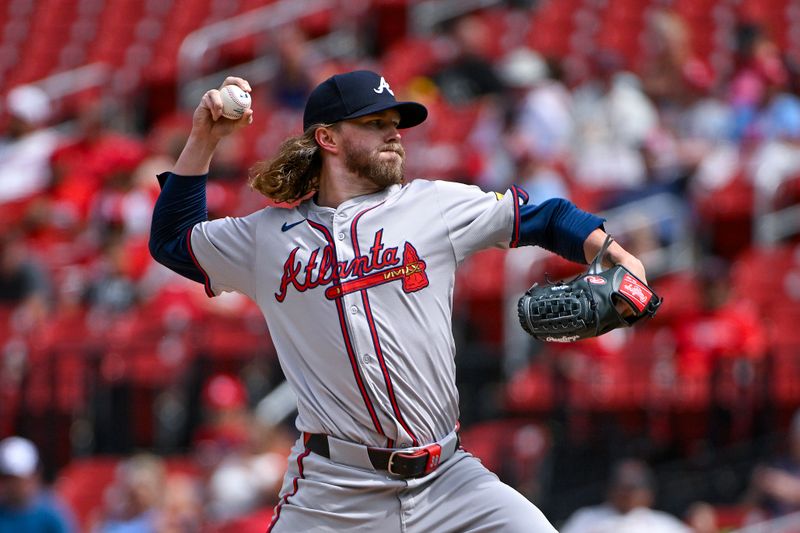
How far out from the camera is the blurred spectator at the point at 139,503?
320 inches

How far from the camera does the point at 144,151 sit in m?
12.2

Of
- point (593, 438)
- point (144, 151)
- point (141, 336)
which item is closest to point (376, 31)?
point (144, 151)

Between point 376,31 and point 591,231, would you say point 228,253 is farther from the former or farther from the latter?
point 376,31

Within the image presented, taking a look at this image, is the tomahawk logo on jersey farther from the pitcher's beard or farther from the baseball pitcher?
the pitcher's beard

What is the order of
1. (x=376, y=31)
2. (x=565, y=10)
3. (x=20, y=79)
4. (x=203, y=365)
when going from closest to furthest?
(x=203, y=365), (x=565, y=10), (x=376, y=31), (x=20, y=79)

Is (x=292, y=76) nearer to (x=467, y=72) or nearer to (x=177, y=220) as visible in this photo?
(x=467, y=72)

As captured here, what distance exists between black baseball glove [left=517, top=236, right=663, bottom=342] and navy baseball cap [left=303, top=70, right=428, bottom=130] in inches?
28.2

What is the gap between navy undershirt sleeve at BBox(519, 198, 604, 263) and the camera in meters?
3.92

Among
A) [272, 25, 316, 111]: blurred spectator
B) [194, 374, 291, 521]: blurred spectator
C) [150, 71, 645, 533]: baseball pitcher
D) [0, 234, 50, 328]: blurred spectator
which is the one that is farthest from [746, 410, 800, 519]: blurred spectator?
[272, 25, 316, 111]: blurred spectator

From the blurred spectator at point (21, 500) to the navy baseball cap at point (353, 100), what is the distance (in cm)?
345

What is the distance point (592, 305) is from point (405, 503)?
761 mm

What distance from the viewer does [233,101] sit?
13.7ft

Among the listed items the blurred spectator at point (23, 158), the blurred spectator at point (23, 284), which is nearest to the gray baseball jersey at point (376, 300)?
the blurred spectator at point (23, 284)

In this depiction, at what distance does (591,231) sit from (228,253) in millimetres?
1056
